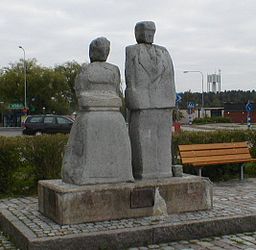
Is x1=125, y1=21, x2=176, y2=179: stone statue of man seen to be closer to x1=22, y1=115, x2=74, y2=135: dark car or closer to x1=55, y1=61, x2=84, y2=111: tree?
x1=22, y1=115, x2=74, y2=135: dark car

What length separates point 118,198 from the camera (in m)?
6.71

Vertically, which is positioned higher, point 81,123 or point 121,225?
point 81,123

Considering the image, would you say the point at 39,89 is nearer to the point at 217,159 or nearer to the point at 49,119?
the point at 49,119

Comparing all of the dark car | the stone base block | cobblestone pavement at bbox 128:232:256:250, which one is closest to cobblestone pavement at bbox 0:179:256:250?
cobblestone pavement at bbox 128:232:256:250

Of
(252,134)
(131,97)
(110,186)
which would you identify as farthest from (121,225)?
(252,134)

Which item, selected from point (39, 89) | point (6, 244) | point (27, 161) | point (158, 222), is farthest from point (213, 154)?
point (39, 89)

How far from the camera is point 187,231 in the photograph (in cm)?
652

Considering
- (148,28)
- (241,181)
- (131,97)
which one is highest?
(148,28)

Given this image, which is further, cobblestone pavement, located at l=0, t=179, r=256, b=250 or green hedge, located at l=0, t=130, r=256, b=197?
green hedge, located at l=0, t=130, r=256, b=197

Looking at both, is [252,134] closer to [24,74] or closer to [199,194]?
[199,194]

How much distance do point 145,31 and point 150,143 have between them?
1608 millimetres

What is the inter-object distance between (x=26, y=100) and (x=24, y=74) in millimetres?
3035

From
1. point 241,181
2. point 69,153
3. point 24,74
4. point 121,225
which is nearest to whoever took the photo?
point 121,225

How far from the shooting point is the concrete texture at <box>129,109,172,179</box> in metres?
7.21
